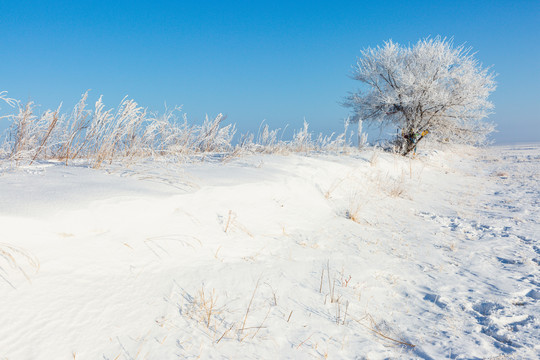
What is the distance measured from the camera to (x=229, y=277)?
7.63ft

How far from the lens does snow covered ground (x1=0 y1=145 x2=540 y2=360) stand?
5.52 feet

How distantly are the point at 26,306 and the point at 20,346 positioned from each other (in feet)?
0.77

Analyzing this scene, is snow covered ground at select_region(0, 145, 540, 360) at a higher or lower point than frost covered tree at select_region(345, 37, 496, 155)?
lower

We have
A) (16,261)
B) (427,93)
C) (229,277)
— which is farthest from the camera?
(427,93)

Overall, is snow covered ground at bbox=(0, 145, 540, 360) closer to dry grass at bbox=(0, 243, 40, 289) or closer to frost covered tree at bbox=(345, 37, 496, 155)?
dry grass at bbox=(0, 243, 40, 289)

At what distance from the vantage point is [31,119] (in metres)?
4.39

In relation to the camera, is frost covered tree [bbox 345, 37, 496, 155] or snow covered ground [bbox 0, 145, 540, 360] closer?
snow covered ground [bbox 0, 145, 540, 360]

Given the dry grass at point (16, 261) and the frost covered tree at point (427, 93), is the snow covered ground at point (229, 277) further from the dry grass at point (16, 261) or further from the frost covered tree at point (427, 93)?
the frost covered tree at point (427, 93)

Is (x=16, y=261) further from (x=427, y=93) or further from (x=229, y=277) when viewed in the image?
(x=427, y=93)

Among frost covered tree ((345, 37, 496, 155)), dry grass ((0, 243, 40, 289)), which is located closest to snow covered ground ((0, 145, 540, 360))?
dry grass ((0, 243, 40, 289))

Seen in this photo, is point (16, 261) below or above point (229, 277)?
above

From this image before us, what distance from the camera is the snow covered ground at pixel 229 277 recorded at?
168 cm

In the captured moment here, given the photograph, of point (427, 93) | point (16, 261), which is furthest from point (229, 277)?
point (427, 93)

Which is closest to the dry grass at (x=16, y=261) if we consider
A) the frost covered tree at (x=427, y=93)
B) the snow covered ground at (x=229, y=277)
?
the snow covered ground at (x=229, y=277)
